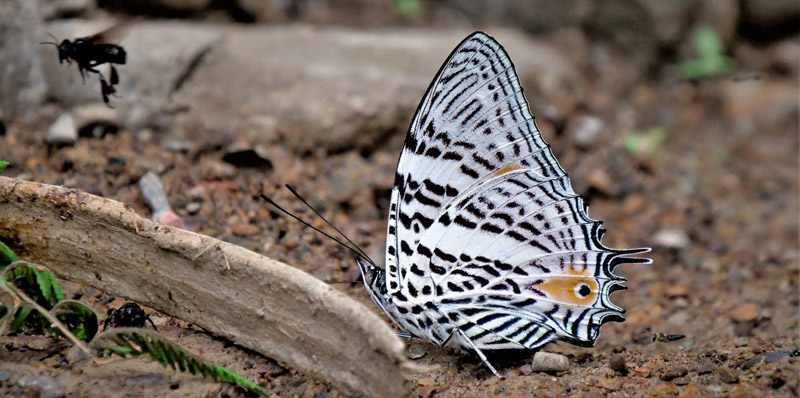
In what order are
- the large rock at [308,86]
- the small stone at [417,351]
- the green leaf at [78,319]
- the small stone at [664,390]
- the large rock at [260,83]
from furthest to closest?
the large rock at [308,86], the large rock at [260,83], the small stone at [417,351], the small stone at [664,390], the green leaf at [78,319]

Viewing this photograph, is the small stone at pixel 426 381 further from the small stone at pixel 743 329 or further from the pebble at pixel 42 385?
the small stone at pixel 743 329

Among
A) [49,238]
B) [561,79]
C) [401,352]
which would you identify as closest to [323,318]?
[401,352]

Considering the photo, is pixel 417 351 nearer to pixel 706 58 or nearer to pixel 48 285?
pixel 48 285

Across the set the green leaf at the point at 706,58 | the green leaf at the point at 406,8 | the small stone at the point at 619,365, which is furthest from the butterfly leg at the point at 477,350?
the green leaf at the point at 706,58

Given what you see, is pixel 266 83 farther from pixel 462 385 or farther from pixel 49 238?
pixel 462 385

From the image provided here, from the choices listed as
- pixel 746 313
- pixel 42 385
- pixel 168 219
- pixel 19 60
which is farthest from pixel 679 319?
pixel 19 60
